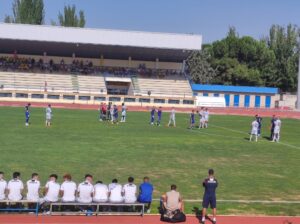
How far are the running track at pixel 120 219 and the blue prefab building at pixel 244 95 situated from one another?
61.0m

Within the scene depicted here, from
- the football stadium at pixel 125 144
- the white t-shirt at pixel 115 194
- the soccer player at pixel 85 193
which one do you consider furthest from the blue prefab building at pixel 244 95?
the soccer player at pixel 85 193

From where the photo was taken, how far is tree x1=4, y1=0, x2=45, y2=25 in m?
80.8

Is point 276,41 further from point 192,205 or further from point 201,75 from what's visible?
point 192,205

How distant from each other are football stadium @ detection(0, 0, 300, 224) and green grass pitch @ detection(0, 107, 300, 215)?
6cm

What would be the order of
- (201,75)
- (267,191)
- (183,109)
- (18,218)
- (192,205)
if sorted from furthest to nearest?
1. (201,75)
2. (183,109)
3. (267,191)
4. (192,205)
5. (18,218)

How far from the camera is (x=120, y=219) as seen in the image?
12898mm

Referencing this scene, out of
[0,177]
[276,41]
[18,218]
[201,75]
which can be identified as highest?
[276,41]

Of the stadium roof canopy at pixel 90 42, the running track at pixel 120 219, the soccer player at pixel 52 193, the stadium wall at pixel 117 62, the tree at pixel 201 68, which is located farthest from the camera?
the tree at pixel 201 68

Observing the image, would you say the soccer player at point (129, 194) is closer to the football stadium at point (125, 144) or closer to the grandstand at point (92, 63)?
the football stadium at point (125, 144)

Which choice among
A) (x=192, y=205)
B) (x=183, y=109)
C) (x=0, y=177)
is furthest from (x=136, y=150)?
(x=183, y=109)

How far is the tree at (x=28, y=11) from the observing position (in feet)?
265

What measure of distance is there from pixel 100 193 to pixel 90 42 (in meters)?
54.0

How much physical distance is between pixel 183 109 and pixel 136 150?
1387 inches

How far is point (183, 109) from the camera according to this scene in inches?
2323
